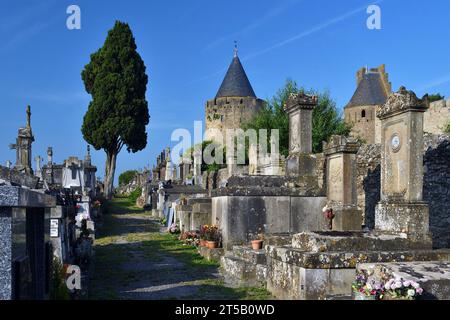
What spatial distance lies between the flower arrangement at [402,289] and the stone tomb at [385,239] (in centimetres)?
128

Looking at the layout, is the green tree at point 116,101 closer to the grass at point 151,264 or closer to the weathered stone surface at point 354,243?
the grass at point 151,264

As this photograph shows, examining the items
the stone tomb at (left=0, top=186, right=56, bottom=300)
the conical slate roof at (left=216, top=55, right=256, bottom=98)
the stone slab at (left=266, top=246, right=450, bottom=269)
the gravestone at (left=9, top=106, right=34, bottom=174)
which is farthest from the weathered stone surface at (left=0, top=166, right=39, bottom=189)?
the conical slate roof at (left=216, top=55, right=256, bottom=98)

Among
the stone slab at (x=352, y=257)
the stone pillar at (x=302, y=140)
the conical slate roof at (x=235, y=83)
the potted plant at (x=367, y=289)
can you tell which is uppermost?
the conical slate roof at (x=235, y=83)

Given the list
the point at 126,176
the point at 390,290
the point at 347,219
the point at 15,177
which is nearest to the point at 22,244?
the point at 15,177

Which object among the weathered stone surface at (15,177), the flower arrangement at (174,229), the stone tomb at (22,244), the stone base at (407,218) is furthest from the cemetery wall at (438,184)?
the stone tomb at (22,244)

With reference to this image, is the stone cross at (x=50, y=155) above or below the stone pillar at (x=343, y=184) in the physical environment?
above

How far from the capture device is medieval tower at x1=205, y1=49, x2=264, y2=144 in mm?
57281

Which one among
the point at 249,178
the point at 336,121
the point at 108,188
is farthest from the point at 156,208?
the point at 336,121

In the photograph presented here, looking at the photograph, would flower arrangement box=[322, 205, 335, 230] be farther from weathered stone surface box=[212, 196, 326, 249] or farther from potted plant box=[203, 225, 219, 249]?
potted plant box=[203, 225, 219, 249]

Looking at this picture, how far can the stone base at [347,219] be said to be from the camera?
9789 millimetres

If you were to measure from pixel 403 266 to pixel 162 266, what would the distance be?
5724 millimetres

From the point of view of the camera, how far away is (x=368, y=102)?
177ft

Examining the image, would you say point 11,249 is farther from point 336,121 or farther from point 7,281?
A: point 336,121

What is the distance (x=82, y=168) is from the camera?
26766 mm
